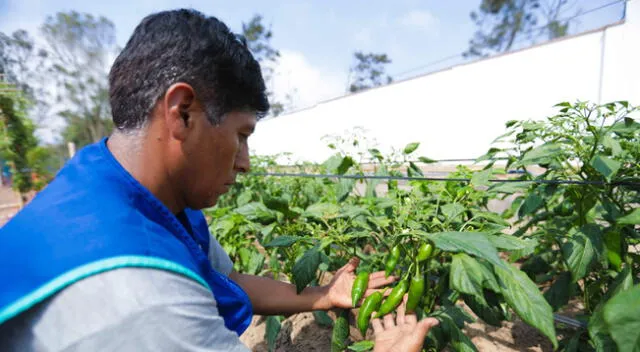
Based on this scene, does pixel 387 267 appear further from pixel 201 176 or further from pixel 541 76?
pixel 541 76

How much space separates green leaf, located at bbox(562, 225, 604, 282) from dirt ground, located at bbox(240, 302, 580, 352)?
30.3 inches

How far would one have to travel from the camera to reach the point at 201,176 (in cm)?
92

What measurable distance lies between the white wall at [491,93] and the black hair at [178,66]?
166 inches

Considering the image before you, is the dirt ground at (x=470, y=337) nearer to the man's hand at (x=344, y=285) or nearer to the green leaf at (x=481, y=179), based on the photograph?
the man's hand at (x=344, y=285)

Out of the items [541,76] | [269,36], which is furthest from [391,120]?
[269,36]

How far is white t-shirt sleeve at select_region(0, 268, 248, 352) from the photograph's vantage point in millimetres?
609

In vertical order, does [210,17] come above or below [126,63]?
above

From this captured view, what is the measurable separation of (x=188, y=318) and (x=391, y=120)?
13215 millimetres

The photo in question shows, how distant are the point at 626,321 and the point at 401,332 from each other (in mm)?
574

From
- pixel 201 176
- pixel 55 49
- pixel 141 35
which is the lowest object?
pixel 201 176

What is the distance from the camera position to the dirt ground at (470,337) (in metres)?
1.84

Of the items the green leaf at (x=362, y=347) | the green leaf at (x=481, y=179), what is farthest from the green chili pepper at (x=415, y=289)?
the green leaf at (x=481, y=179)

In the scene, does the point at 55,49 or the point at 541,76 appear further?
the point at 55,49

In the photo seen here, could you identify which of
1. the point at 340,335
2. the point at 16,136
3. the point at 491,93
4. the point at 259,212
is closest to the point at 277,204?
the point at 259,212
